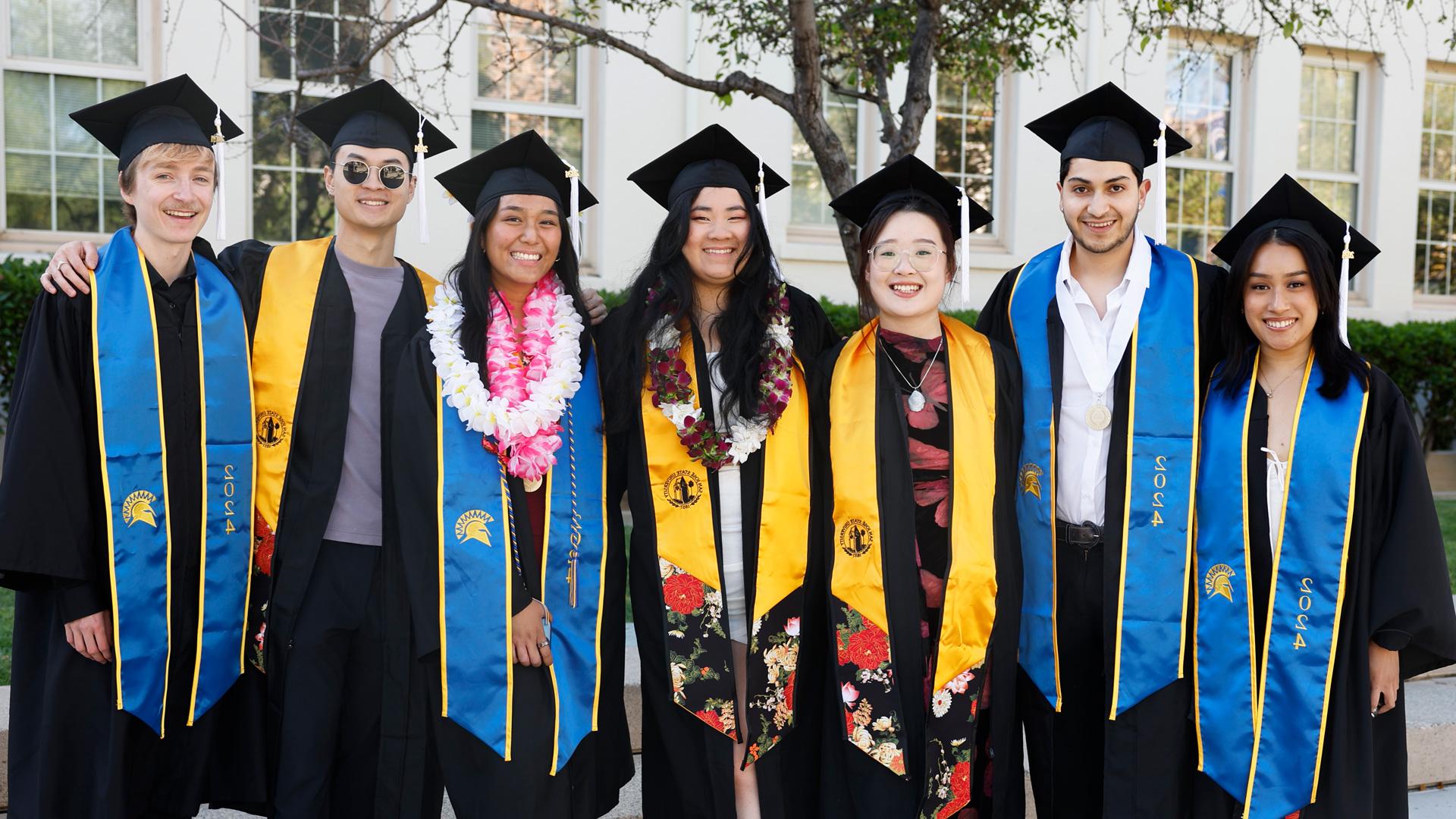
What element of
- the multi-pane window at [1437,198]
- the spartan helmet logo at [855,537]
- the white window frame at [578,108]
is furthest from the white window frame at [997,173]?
the spartan helmet logo at [855,537]

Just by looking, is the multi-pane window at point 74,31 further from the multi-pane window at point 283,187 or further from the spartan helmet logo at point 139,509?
the spartan helmet logo at point 139,509

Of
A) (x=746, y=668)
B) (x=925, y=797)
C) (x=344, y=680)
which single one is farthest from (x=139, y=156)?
(x=925, y=797)

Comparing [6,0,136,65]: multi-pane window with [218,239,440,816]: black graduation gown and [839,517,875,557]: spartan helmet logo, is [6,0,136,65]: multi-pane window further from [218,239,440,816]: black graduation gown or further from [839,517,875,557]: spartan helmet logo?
[839,517,875,557]: spartan helmet logo

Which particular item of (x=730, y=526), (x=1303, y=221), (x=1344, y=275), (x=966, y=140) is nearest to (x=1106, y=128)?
(x=1303, y=221)

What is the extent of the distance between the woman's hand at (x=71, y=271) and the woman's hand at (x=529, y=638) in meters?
1.33

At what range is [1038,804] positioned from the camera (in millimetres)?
3184

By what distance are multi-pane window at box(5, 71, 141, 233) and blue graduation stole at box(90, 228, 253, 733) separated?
523cm

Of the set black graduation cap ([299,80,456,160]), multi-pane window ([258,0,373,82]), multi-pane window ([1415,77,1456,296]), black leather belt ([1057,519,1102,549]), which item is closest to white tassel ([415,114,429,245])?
black graduation cap ([299,80,456,160])

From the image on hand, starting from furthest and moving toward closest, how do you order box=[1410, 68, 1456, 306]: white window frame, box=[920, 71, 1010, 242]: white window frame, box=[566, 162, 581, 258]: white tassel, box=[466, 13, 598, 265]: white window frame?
box=[1410, 68, 1456, 306]: white window frame
box=[920, 71, 1010, 242]: white window frame
box=[466, 13, 598, 265]: white window frame
box=[566, 162, 581, 258]: white tassel

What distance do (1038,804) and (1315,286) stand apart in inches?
61.2

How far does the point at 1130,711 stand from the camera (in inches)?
117

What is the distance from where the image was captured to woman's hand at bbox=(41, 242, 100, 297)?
282 cm

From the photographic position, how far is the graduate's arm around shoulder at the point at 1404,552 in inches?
109

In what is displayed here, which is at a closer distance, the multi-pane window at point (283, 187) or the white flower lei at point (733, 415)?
the white flower lei at point (733, 415)
